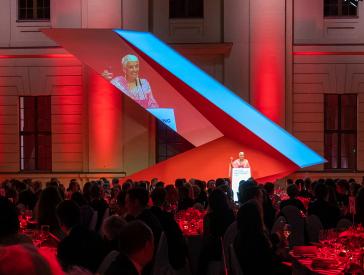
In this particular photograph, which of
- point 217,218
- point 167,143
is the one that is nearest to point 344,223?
point 217,218

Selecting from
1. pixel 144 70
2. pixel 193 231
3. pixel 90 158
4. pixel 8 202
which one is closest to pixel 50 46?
pixel 90 158

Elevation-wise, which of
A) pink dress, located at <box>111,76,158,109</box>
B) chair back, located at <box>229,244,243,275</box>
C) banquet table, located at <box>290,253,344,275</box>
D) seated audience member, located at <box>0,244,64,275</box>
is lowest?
banquet table, located at <box>290,253,344,275</box>

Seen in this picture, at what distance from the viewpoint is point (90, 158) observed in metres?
22.9

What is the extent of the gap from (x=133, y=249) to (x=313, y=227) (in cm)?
542

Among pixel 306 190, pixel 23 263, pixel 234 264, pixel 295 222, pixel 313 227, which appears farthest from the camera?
pixel 306 190

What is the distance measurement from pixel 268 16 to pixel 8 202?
1888 centimetres

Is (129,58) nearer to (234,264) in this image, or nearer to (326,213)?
(326,213)

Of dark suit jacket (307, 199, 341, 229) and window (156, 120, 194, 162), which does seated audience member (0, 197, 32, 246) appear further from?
window (156, 120, 194, 162)

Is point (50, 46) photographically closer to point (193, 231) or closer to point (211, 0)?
point (211, 0)

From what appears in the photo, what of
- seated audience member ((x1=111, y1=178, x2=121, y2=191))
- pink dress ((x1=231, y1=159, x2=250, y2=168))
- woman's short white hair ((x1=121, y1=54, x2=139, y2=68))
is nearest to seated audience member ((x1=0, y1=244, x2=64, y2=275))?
seated audience member ((x1=111, y1=178, x2=121, y2=191))

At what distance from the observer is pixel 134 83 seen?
19.5 metres

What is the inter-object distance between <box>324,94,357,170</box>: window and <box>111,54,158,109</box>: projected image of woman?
6.74m

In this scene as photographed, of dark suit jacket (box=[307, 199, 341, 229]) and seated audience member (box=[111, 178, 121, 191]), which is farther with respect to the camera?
seated audience member (box=[111, 178, 121, 191])

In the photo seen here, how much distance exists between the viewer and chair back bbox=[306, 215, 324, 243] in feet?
28.9
